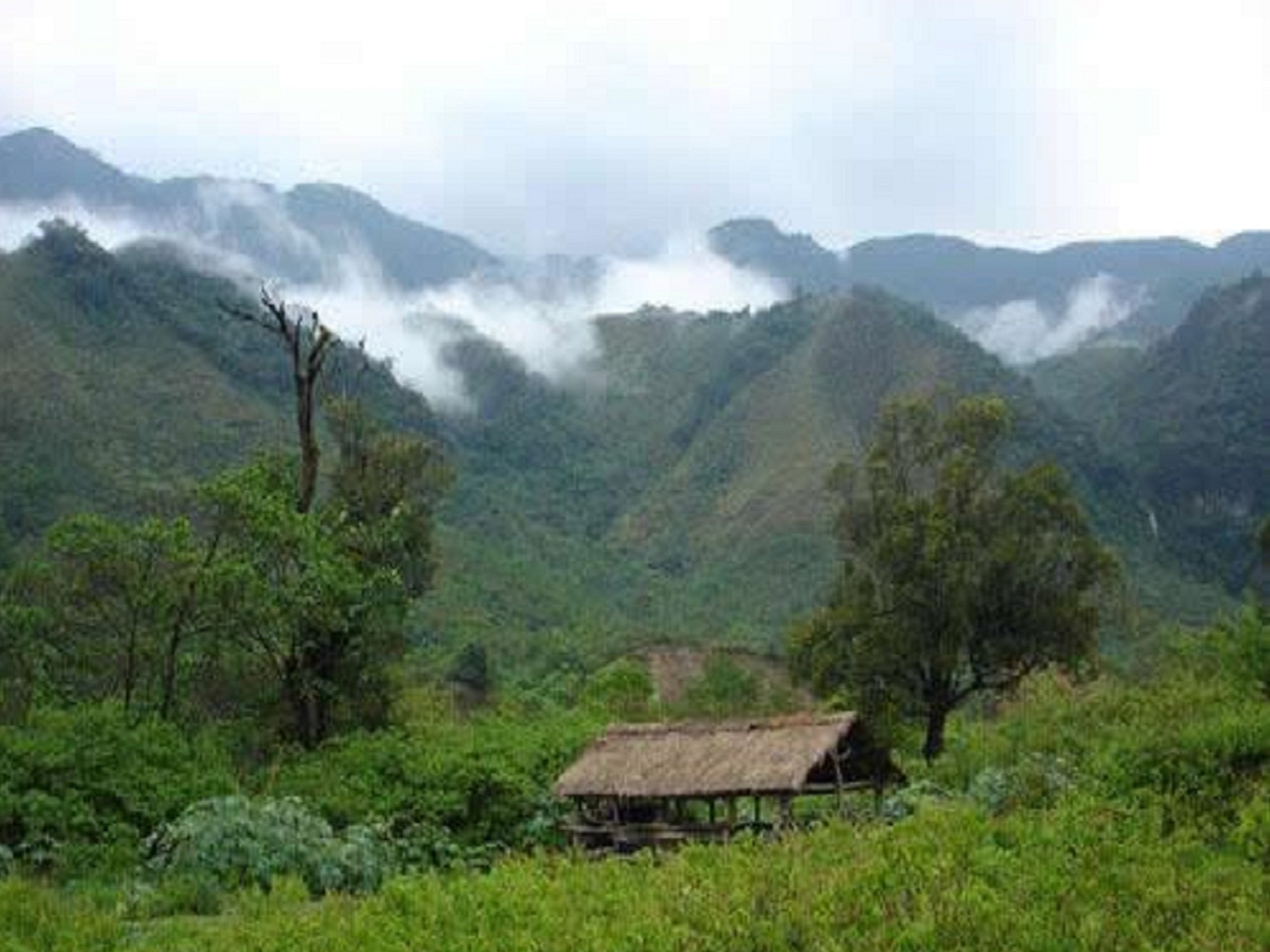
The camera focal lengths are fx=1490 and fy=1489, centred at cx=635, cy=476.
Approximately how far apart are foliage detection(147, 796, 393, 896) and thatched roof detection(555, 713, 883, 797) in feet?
16.5

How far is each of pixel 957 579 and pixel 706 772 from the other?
936cm

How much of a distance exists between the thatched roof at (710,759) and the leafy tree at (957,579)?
25.1 feet

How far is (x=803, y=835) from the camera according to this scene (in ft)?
48.8

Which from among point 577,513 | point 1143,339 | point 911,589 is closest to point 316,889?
point 911,589

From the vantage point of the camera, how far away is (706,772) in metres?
23.6

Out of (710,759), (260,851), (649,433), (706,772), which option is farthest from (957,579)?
(649,433)

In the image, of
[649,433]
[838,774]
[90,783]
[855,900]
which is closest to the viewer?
[855,900]

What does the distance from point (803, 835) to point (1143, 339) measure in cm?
19687

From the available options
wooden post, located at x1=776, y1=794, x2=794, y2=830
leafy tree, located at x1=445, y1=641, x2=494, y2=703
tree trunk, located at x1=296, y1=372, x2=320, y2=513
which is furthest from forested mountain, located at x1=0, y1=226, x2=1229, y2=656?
wooden post, located at x1=776, y1=794, x2=794, y2=830

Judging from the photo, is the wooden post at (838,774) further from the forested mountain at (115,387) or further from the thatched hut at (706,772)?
the forested mountain at (115,387)

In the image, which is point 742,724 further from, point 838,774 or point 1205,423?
point 1205,423

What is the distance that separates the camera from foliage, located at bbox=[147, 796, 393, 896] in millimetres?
18812

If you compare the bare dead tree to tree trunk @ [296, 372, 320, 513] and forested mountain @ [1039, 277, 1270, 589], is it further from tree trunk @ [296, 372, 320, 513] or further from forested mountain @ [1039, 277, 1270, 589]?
forested mountain @ [1039, 277, 1270, 589]

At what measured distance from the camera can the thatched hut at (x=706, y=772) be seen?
75.3ft
